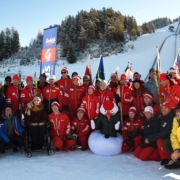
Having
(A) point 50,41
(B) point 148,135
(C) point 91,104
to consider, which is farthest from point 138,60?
(B) point 148,135

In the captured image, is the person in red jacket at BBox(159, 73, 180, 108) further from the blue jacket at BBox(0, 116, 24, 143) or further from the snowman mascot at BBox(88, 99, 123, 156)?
the blue jacket at BBox(0, 116, 24, 143)

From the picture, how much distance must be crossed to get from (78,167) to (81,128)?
1291 mm

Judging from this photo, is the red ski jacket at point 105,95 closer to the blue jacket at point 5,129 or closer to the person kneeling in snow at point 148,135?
the person kneeling in snow at point 148,135

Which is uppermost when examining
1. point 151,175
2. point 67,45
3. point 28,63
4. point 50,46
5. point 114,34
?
point 114,34

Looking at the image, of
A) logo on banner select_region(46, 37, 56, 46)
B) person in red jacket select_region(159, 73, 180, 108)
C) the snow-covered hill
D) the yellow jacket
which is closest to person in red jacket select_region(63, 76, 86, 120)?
person in red jacket select_region(159, 73, 180, 108)

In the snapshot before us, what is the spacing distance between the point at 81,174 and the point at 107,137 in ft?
4.23

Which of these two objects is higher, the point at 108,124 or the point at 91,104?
the point at 91,104

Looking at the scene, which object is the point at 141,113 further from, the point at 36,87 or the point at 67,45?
the point at 67,45

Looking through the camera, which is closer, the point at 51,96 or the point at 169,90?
the point at 169,90

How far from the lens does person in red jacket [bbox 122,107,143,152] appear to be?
16.8ft

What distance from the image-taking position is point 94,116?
5.68m

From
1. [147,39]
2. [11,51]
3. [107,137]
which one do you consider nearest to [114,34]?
[147,39]

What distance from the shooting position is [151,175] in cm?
401

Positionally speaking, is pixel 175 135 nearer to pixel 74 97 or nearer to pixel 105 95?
pixel 105 95
